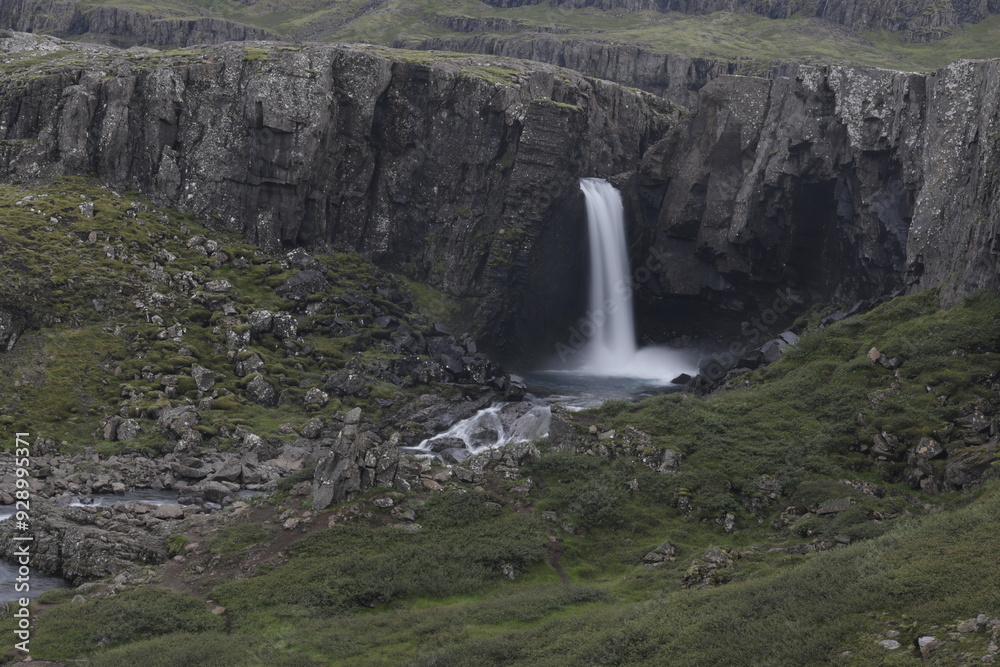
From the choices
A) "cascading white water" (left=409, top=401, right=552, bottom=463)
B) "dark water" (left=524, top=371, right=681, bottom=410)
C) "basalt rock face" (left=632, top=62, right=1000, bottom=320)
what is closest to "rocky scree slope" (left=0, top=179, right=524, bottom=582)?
"cascading white water" (left=409, top=401, right=552, bottom=463)

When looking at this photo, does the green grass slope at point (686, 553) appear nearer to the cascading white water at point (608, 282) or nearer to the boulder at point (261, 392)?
the boulder at point (261, 392)

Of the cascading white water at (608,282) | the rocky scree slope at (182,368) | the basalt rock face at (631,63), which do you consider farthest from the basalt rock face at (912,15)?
the rocky scree slope at (182,368)

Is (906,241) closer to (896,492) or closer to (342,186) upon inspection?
(896,492)

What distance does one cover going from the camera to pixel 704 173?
7375 centimetres

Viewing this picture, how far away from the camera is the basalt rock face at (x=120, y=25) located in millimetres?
187000

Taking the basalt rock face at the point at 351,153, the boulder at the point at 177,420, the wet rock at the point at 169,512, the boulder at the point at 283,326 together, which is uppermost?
the basalt rock face at the point at 351,153

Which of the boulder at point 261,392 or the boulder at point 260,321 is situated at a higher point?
the boulder at point 260,321

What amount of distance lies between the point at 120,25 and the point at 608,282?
→ 526 feet

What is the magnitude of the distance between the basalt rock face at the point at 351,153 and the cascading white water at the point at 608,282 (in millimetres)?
1751

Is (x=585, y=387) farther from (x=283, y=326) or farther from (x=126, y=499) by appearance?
(x=126, y=499)

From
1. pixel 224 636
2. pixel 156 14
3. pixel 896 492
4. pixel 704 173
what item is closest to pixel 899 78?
pixel 704 173

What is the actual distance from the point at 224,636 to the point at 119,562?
29.3 ft

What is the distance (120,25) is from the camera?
187875mm

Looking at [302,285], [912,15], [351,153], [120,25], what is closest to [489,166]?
[351,153]
